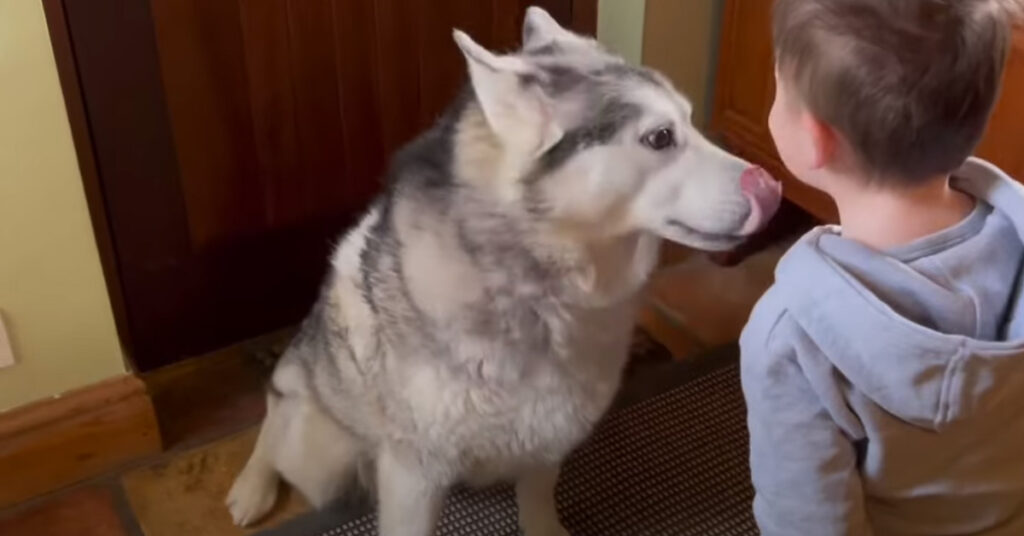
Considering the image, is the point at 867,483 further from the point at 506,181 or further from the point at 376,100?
the point at 376,100

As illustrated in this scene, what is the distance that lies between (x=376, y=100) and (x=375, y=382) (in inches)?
27.3

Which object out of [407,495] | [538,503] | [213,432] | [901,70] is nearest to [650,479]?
[538,503]

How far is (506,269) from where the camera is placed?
1345mm

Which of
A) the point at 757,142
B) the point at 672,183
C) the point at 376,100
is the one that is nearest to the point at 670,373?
the point at 757,142

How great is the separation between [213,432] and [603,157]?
3.62 ft

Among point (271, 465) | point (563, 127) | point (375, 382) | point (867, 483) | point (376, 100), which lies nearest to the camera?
point (867, 483)

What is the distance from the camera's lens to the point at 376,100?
2.04 m

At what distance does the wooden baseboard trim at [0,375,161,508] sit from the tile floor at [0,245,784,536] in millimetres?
31

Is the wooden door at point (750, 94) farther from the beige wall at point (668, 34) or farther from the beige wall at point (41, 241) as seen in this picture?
the beige wall at point (41, 241)

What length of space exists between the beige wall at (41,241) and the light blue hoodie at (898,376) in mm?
1079

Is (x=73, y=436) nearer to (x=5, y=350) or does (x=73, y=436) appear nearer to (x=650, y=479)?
(x=5, y=350)

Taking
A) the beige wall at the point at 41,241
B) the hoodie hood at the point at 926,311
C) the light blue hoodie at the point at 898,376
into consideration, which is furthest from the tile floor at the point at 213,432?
the hoodie hood at the point at 926,311

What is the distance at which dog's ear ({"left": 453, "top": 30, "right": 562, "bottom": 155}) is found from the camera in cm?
121

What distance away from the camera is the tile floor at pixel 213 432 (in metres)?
Answer: 1.86
